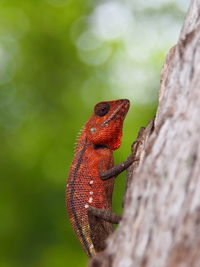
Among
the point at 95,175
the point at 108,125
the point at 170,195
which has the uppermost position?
the point at 108,125

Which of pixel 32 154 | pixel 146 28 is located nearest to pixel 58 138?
pixel 32 154

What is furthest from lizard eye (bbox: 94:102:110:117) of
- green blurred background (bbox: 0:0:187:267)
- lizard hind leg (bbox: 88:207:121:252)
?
green blurred background (bbox: 0:0:187:267)

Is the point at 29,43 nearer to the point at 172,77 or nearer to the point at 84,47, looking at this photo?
the point at 84,47

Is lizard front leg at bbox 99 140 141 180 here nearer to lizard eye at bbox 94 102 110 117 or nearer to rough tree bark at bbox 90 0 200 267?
lizard eye at bbox 94 102 110 117

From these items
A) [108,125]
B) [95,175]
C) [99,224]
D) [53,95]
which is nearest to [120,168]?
[95,175]

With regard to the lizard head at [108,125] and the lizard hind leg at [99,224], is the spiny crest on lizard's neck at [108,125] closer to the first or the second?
the lizard head at [108,125]

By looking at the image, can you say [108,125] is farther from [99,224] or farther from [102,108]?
[99,224]
